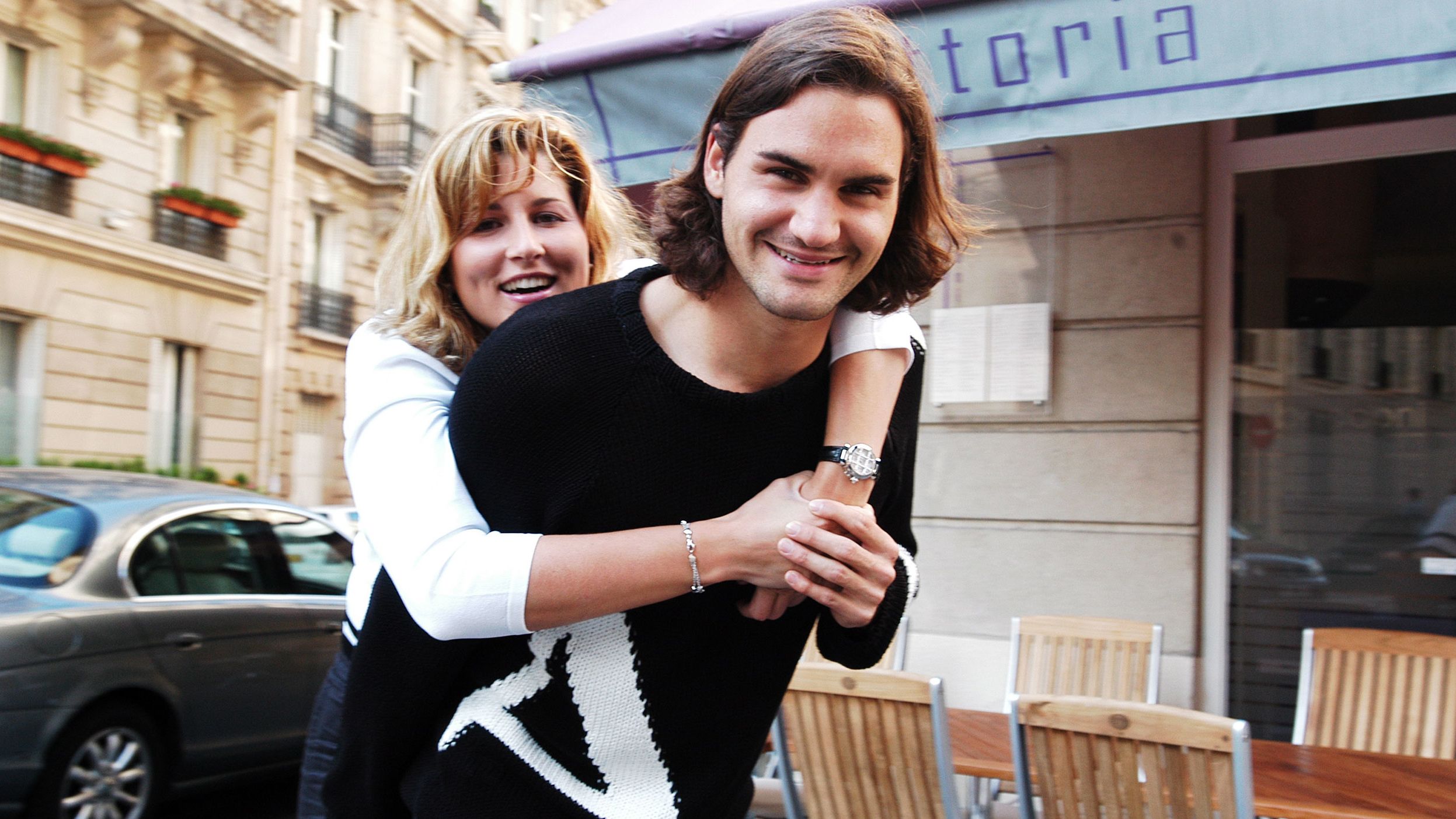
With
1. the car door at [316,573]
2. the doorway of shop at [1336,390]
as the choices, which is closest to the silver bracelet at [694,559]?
the doorway of shop at [1336,390]

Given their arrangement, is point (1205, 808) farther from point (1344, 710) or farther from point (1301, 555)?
point (1301, 555)

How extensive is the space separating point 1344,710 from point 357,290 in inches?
793

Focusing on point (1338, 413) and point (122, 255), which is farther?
point (122, 255)

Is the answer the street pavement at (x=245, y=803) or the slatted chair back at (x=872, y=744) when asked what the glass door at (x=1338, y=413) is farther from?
the street pavement at (x=245, y=803)

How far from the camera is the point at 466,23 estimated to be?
24.5m

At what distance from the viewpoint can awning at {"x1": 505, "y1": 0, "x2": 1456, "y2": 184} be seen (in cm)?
302

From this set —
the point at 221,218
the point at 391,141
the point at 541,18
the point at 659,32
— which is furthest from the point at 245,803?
the point at 541,18

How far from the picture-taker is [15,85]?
14.8m

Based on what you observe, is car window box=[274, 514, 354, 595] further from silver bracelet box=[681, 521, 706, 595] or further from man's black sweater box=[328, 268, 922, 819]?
silver bracelet box=[681, 521, 706, 595]

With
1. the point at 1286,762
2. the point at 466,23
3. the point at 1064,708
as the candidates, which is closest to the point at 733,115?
the point at 1064,708

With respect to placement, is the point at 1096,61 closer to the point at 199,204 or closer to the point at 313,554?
the point at 313,554

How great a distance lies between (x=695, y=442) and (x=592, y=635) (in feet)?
0.80

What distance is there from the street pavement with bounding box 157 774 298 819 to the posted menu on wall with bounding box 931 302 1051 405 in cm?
353

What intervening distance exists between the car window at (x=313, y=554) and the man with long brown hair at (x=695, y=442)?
454 centimetres
